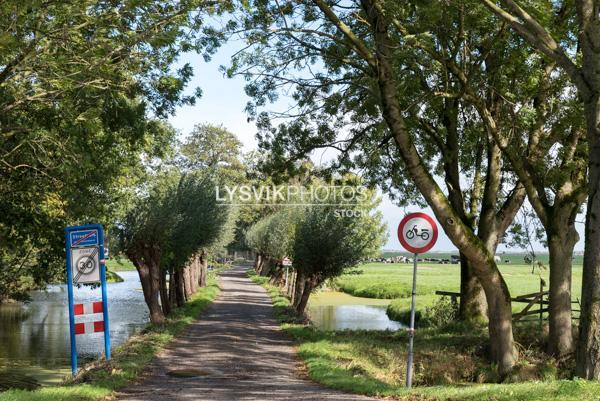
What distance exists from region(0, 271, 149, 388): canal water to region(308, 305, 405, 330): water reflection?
8889mm

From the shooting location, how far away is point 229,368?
44.0 feet

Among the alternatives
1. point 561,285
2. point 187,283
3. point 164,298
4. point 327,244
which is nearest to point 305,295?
point 327,244

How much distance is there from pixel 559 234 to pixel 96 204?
1068 cm

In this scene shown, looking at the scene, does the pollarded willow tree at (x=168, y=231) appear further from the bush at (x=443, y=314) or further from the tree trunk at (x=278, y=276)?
the tree trunk at (x=278, y=276)

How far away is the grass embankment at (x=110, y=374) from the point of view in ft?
29.9

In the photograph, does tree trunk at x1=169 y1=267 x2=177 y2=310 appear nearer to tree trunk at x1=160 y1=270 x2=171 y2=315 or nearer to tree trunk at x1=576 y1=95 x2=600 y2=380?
tree trunk at x1=160 y1=270 x2=171 y2=315

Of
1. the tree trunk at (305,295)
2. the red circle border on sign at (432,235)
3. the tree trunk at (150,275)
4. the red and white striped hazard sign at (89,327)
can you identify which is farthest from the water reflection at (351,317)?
the red circle border on sign at (432,235)

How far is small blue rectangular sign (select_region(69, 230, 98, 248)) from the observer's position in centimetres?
1284

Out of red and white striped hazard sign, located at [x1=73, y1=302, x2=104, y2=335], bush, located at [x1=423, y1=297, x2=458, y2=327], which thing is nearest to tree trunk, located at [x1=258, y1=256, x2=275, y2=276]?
bush, located at [x1=423, y1=297, x2=458, y2=327]

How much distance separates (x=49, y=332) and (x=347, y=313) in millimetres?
17562

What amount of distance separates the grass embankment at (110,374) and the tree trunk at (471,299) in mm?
8714

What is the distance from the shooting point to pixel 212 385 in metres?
11.1

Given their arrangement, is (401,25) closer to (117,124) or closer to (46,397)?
(117,124)

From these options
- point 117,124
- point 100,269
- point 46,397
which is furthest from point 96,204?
point 46,397
